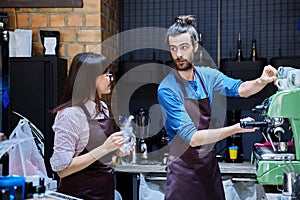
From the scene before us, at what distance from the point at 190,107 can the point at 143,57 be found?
4.57ft

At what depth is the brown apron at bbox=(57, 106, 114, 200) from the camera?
254 cm

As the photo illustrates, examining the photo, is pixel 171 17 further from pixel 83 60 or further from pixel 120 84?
pixel 83 60

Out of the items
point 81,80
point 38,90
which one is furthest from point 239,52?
point 81,80

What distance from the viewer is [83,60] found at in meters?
2.57

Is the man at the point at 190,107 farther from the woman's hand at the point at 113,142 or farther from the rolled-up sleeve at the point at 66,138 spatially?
the rolled-up sleeve at the point at 66,138

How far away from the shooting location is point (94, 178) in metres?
2.57

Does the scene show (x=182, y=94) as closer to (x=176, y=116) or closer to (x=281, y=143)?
(x=176, y=116)

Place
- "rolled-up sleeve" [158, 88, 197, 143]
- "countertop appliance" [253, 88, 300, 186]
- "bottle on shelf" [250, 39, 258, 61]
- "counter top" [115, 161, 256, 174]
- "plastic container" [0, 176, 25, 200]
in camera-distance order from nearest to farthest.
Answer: "plastic container" [0, 176, 25, 200] < "countertop appliance" [253, 88, 300, 186] < "rolled-up sleeve" [158, 88, 197, 143] < "counter top" [115, 161, 256, 174] < "bottle on shelf" [250, 39, 258, 61]

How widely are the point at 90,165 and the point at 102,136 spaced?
0.17 metres

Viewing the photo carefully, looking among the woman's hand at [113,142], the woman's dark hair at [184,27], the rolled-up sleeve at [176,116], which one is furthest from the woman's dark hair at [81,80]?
the woman's dark hair at [184,27]

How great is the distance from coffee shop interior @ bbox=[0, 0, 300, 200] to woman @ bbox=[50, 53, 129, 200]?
1.96 ft

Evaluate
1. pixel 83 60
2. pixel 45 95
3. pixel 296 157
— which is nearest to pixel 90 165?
pixel 83 60

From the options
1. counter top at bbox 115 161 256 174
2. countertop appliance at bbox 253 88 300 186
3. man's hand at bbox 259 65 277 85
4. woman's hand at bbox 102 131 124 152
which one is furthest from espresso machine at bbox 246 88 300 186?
counter top at bbox 115 161 256 174

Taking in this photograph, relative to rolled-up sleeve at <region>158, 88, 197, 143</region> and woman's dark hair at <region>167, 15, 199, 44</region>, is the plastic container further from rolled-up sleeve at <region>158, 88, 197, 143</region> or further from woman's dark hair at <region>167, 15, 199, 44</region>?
woman's dark hair at <region>167, 15, 199, 44</region>
